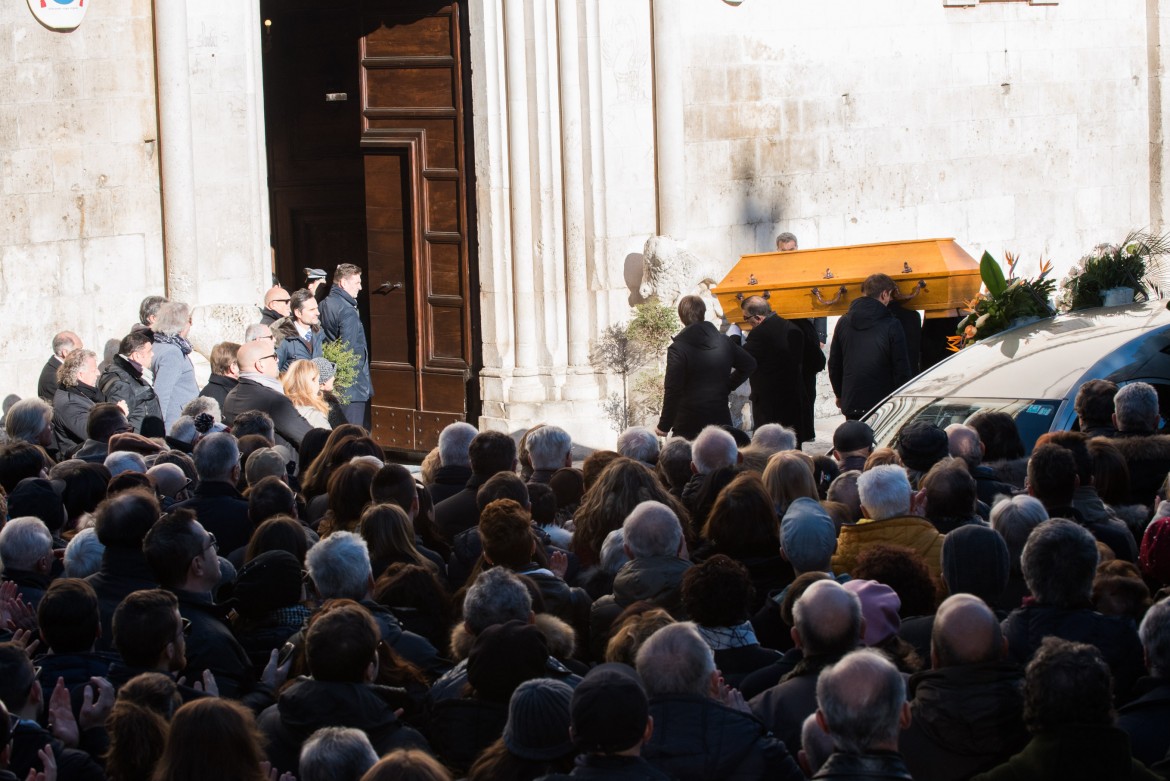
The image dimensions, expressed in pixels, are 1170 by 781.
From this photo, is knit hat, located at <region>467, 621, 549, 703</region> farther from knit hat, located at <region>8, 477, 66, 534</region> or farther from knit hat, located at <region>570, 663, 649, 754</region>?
knit hat, located at <region>8, 477, 66, 534</region>

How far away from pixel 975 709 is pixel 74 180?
8717mm

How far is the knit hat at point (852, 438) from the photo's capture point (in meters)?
7.12

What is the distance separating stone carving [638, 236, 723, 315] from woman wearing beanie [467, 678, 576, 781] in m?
8.44

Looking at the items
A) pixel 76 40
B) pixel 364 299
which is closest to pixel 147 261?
pixel 76 40

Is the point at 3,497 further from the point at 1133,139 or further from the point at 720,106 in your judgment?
the point at 1133,139

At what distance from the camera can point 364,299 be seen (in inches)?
553

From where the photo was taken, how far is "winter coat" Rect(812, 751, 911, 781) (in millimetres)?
3484

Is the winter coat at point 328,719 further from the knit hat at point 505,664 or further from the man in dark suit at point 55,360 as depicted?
the man in dark suit at point 55,360

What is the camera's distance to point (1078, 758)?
349 centimetres

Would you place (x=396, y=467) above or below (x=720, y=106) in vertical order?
below

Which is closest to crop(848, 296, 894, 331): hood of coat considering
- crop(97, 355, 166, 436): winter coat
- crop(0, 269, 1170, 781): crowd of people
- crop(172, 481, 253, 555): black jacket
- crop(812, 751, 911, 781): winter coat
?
crop(0, 269, 1170, 781): crowd of people

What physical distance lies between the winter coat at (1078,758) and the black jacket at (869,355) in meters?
6.47

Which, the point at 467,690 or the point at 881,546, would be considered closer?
the point at 467,690

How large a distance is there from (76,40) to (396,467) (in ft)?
20.6
